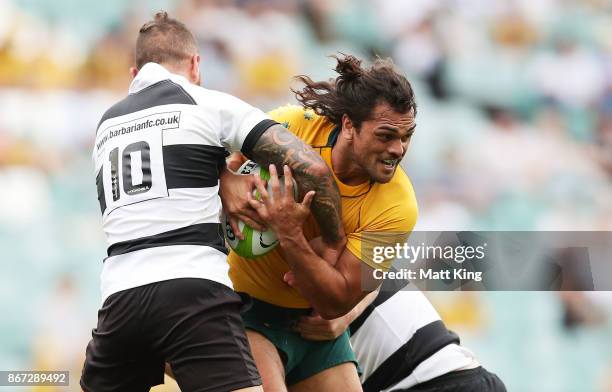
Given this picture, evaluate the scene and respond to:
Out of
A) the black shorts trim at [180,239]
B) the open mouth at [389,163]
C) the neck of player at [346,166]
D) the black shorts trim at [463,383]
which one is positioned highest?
the neck of player at [346,166]

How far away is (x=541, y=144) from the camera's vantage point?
7852 mm

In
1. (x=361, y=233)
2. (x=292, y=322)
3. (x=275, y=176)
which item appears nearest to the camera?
(x=275, y=176)

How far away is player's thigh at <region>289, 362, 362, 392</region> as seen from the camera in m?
4.56

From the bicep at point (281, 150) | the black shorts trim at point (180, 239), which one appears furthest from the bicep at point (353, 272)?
the black shorts trim at point (180, 239)

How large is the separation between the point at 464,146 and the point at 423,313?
3.07 meters

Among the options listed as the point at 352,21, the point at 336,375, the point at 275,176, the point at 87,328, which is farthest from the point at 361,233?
the point at 352,21

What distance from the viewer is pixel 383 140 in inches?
157

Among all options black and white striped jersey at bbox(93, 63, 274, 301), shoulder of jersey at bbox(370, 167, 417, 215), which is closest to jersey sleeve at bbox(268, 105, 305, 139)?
shoulder of jersey at bbox(370, 167, 417, 215)

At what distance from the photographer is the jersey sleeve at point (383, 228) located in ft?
13.5

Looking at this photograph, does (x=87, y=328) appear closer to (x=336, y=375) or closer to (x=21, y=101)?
(x=21, y=101)

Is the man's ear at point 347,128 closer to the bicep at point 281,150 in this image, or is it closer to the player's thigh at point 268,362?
the bicep at point 281,150

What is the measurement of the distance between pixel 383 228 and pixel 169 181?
1090 millimetres

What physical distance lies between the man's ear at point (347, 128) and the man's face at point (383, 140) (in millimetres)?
58

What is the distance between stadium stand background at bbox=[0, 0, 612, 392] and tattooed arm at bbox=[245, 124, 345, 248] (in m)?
3.47
